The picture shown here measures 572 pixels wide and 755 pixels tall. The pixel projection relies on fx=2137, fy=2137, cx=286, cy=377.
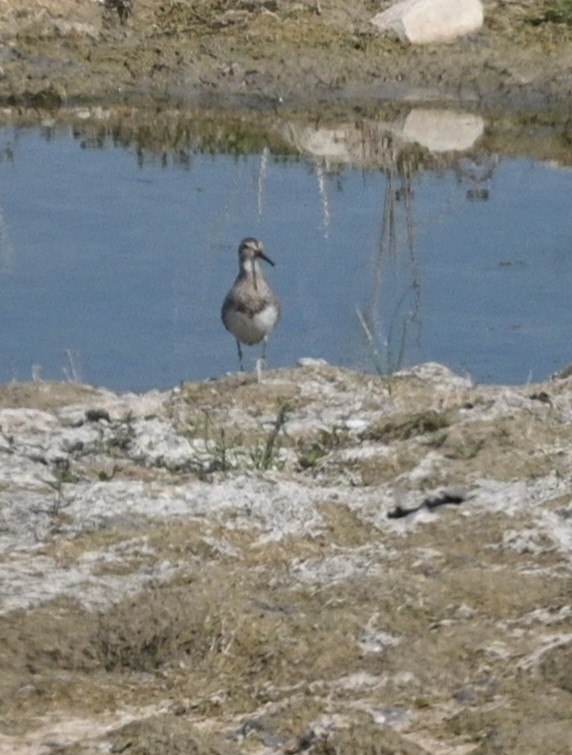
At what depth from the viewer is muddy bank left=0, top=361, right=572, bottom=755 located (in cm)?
526

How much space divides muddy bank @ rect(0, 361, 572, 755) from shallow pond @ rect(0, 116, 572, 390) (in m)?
1.73

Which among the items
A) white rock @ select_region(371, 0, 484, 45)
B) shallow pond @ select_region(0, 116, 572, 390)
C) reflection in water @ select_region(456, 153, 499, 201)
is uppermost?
white rock @ select_region(371, 0, 484, 45)

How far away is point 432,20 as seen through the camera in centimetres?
1947

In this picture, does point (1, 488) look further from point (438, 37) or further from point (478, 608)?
point (438, 37)

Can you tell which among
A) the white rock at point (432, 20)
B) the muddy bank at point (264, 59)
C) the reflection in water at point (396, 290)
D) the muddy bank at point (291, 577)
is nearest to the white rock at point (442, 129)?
the muddy bank at point (264, 59)

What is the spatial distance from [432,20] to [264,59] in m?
1.68

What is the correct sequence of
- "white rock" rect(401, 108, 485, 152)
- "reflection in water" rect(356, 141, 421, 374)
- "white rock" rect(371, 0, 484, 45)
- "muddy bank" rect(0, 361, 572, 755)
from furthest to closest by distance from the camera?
"white rock" rect(371, 0, 484, 45) → "white rock" rect(401, 108, 485, 152) → "reflection in water" rect(356, 141, 421, 374) → "muddy bank" rect(0, 361, 572, 755)

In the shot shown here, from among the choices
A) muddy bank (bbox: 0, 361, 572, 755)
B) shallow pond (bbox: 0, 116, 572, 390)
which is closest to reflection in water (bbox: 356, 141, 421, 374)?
shallow pond (bbox: 0, 116, 572, 390)

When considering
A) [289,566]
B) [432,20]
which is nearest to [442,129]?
[432,20]

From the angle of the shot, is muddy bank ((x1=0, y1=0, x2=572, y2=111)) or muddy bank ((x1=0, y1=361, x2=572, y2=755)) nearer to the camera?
muddy bank ((x1=0, y1=361, x2=572, y2=755))

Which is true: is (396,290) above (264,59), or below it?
below

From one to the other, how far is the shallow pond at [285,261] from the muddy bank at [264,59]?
228 centimetres

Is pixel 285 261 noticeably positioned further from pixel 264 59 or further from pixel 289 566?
pixel 289 566

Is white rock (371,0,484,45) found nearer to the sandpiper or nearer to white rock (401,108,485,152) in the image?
white rock (401,108,485,152)
